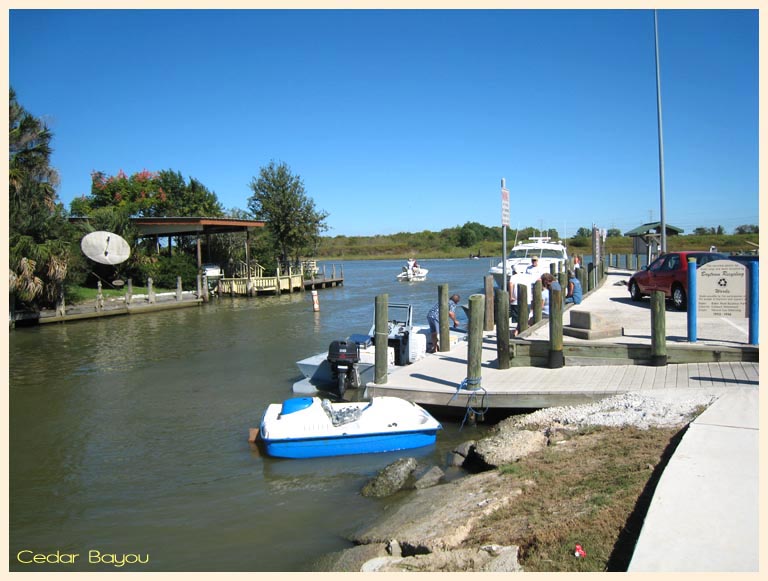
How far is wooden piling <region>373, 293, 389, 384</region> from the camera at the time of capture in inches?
438

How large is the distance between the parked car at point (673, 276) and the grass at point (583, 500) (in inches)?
388

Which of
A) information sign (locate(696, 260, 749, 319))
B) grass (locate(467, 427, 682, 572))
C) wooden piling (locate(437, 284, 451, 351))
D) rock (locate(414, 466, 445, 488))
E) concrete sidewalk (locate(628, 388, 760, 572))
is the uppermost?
information sign (locate(696, 260, 749, 319))

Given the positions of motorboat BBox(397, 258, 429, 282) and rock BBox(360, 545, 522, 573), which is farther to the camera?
motorboat BBox(397, 258, 429, 282)

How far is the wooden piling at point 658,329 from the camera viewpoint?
9.87 metres

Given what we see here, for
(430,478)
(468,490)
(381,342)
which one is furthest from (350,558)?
(381,342)

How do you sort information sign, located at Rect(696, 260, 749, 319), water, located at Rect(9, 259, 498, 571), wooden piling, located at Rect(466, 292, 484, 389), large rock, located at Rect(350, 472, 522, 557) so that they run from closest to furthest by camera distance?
large rock, located at Rect(350, 472, 522, 557) < water, located at Rect(9, 259, 498, 571) < wooden piling, located at Rect(466, 292, 484, 389) < information sign, located at Rect(696, 260, 749, 319)

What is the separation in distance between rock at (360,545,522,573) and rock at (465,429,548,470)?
264 centimetres

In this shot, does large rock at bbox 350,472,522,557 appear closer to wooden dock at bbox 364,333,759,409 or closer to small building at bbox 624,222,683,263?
wooden dock at bbox 364,333,759,409

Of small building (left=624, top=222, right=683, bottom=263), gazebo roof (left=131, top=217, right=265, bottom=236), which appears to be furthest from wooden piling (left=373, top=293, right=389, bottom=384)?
gazebo roof (left=131, top=217, right=265, bottom=236)

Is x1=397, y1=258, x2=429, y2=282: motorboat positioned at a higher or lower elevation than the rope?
higher

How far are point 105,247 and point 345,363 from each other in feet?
84.8

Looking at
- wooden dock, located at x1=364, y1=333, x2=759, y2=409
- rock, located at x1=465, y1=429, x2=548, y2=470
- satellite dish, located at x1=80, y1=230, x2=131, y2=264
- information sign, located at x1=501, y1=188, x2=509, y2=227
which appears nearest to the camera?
rock, located at x1=465, y1=429, x2=548, y2=470

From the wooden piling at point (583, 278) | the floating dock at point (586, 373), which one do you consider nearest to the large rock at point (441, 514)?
the floating dock at point (586, 373)

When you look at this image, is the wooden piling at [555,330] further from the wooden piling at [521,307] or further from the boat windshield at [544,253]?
the boat windshield at [544,253]
